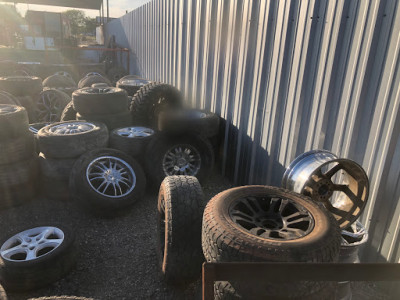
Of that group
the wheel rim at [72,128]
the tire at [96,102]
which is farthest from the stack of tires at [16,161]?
the tire at [96,102]

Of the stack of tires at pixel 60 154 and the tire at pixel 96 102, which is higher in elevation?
the tire at pixel 96 102

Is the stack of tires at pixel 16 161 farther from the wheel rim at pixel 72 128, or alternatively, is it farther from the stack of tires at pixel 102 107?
the stack of tires at pixel 102 107

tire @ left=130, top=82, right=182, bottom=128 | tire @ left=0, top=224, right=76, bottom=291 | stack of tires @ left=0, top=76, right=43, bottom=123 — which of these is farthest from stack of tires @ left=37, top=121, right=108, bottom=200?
stack of tires @ left=0, top=76, right=43, bottom=123

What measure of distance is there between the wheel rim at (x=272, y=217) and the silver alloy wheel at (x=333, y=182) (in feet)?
1.25

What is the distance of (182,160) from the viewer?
5113 mm

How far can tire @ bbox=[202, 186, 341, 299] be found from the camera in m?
2.00

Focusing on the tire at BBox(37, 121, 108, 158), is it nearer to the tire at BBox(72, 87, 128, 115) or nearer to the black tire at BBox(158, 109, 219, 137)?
the tire at BBox(72, 87, 128, 115)

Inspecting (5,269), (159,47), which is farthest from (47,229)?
(159,47)

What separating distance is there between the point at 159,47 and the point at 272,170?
709cm

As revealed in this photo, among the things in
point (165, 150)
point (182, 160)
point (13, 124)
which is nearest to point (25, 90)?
point (13, 124)

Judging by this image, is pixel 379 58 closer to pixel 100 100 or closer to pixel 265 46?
pixel 265 46

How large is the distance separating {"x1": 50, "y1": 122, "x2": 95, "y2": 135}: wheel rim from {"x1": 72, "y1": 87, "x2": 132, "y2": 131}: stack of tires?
17.2 inches

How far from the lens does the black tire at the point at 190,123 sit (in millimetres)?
5059

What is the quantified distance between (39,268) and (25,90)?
622 cm
